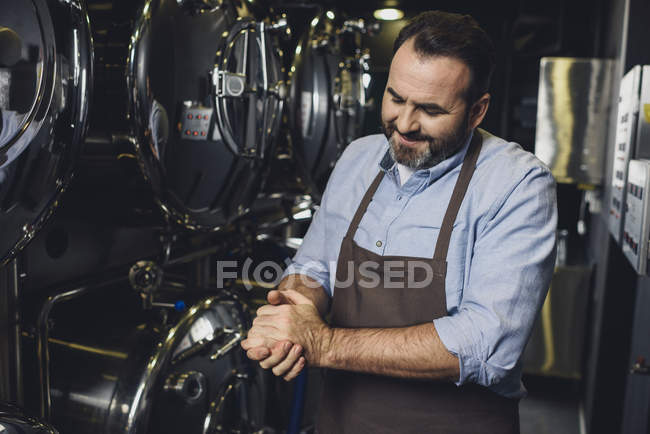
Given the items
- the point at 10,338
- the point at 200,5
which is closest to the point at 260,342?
the point at 10,338

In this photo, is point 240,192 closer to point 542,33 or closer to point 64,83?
point 64,83

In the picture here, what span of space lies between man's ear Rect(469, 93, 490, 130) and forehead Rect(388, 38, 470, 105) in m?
0.08

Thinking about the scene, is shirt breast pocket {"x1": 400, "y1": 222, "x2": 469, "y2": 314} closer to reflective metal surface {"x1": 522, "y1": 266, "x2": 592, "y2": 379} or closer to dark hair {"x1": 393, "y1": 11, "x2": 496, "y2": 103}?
dark hair {"x1": 393, "y1": 11, "x2": 496, "y2": 103}

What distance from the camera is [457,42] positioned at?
152 cm

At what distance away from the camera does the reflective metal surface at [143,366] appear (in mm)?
1589

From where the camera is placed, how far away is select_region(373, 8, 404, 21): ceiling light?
431cm

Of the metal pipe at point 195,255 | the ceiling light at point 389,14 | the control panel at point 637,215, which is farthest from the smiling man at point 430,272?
the ceiling light at point 389,14

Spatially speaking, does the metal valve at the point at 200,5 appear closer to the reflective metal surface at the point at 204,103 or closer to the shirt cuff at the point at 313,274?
the reflective metal surface at the point at 204,103

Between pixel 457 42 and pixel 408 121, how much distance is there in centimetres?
23

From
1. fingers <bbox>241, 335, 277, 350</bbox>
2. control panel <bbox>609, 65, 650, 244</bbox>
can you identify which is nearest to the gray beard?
fingers <bbox>241, 335, 277, 350</bbox>

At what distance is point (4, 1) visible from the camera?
44.9 inches

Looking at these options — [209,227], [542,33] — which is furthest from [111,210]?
[542,33]

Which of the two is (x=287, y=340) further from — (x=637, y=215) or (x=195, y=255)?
(x=637, y=215)

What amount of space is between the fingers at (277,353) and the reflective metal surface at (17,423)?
1.63ft
